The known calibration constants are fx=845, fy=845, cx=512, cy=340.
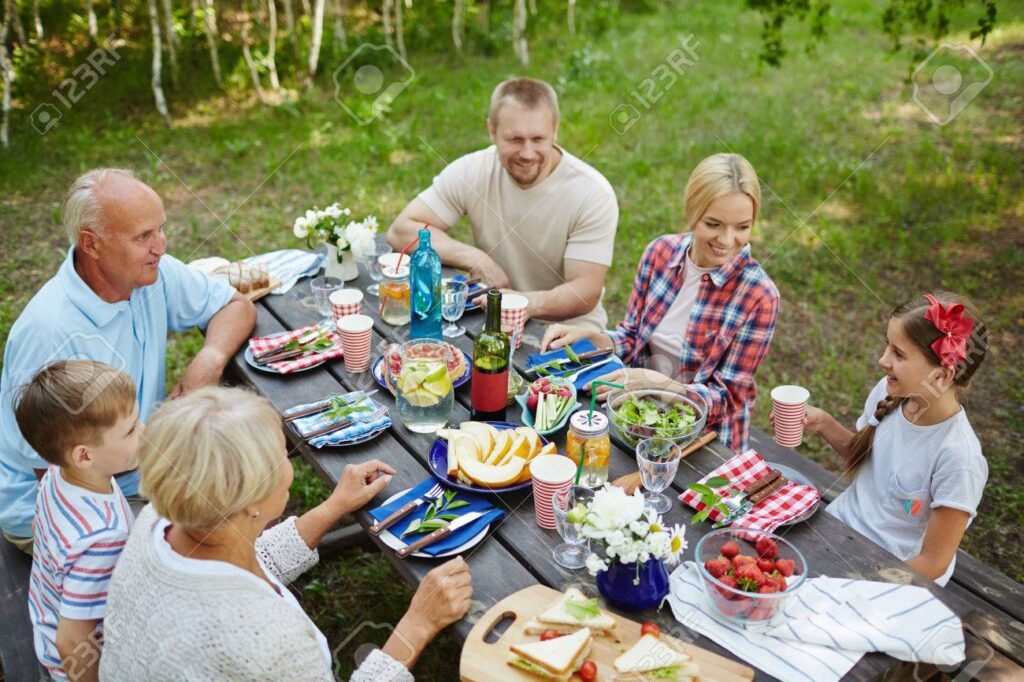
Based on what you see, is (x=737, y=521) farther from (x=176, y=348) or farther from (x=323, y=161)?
(x=323, y=161)

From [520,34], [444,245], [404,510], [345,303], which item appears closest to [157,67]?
[520,34]

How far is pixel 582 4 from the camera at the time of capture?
38.5ft

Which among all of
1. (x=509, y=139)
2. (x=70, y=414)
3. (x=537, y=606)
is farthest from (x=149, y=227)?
(x=537, y=606)

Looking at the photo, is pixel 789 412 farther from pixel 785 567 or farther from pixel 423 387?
pixel 423 387

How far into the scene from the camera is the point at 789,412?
9.22ft

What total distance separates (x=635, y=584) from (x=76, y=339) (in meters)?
2.12

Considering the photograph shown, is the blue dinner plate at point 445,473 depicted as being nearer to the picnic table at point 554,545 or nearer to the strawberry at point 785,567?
the picnic table at point 554,545

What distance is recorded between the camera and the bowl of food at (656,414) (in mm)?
2658

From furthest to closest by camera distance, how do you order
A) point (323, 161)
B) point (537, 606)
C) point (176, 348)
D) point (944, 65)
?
point (944, 65) → point (323, 161) → point (176, 348) → point (537, 606)

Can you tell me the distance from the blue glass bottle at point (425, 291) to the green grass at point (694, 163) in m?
1.21

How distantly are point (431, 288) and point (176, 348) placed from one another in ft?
8.92

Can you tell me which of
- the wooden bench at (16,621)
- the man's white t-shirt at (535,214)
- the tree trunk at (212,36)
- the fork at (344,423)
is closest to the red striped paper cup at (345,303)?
the fork at (344,423)

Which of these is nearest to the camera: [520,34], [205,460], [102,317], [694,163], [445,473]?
[205,460]

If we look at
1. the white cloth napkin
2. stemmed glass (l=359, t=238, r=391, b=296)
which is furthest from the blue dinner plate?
stemmed glass (l=359, t=238, r=391, b=296)
